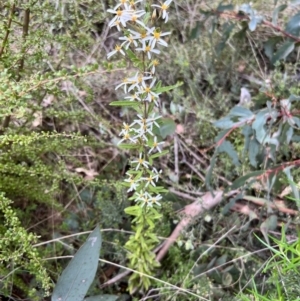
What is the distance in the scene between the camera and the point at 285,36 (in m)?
1.76

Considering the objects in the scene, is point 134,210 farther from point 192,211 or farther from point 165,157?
point 165,157

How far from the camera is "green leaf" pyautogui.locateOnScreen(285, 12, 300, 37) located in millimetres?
1661

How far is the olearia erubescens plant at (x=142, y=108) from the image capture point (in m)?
1.00

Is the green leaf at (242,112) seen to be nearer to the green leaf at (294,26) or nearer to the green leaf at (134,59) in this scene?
the green leaf at (294,26)

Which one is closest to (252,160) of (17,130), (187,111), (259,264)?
(259,264)

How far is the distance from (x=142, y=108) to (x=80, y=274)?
428 mm

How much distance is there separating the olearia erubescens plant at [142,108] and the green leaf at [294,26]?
0.67 meters

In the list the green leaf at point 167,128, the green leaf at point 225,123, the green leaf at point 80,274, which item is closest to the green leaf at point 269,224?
the green leaf at point 225,123

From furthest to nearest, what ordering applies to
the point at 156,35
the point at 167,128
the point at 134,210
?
the point at 167,128
the point at 134,210
the point at 156,35

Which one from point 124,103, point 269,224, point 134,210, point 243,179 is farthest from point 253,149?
point 124,103

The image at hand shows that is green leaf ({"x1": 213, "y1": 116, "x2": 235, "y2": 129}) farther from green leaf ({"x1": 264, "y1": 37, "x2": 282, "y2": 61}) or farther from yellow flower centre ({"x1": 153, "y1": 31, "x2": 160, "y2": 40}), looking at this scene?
yellow flower centre ({"x1": 153, "y1": 31, "x2": 160, "y2": 40})

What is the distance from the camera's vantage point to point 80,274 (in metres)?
1.18

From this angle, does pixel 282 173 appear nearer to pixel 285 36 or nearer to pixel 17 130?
pixel 285 36

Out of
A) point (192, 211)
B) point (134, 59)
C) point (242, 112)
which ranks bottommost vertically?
point (192, 211)
